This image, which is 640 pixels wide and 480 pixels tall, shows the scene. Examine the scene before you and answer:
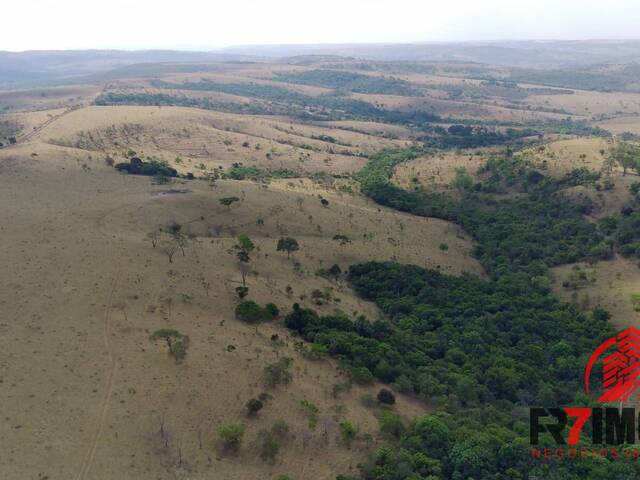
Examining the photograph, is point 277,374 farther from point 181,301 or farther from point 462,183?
point 462,183

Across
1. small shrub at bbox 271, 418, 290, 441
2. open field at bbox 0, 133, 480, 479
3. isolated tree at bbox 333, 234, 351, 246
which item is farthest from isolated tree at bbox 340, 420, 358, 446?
isolated tree at bbox 333, 234, 351, 246

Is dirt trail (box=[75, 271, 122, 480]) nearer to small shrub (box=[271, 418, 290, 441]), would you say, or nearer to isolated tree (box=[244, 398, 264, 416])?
isolated tree (box=[244, 398, 264, 416])

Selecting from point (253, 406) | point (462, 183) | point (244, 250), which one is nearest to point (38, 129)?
point (244, 250)

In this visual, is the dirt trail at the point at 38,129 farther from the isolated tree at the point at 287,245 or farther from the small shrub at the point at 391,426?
the small shrub at the point at 391,426

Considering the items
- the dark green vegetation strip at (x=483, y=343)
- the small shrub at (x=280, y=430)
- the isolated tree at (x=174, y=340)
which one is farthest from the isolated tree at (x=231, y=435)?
the isolated tree at (x=174, y=340)

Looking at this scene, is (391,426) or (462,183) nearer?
(391,426)

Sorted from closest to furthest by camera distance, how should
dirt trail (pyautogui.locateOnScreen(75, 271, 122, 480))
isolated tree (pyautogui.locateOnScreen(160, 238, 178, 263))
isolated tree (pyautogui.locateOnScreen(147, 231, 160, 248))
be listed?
dirt trail (pyautogui.locateOnScreen(75, 271, 122, 480)) < isolated tree (pyautogui.locateOnScreen(160, 238, 178, 263)) < isolated tree (pyautogui.locateOnScreen(147, 231, 160, 248))
